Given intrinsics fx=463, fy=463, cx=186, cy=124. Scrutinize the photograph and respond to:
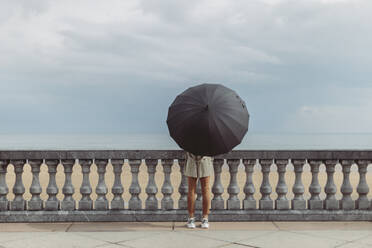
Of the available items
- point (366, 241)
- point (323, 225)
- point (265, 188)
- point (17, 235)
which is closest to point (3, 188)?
point (17, 235)

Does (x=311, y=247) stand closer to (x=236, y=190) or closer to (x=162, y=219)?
(x=236, y=190)

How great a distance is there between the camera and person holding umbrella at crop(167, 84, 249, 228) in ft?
20.4

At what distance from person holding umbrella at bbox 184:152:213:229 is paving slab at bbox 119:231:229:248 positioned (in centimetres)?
53

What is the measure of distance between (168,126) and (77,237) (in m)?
2.03

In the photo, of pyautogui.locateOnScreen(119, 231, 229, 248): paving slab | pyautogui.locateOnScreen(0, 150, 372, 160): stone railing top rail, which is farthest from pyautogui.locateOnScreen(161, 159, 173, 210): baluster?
pyautogui.locateOnScreen(119, 231, 229, 248): paving slab

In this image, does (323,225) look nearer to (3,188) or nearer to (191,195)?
(191,195)

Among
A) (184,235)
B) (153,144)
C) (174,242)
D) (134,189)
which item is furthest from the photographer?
(153,144)

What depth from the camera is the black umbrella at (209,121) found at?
623cm

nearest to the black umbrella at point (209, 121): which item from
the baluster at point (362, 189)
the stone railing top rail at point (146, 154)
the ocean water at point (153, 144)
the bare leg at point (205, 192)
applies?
the bare leg at point (205, 192)

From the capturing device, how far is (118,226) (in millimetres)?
7309

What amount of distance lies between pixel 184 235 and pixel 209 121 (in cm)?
171

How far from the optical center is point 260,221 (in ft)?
25.0

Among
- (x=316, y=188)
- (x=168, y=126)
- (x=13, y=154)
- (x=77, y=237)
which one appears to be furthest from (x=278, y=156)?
(x=13, y=154)

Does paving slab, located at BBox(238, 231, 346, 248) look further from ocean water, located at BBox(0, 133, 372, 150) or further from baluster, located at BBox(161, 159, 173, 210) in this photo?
ocean water, located at BBox(0, 133, 372, 150)
